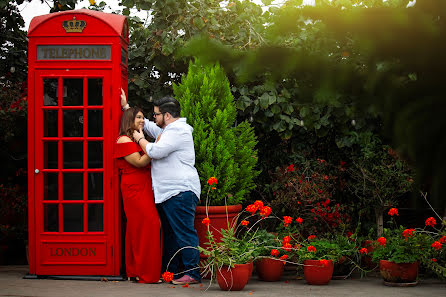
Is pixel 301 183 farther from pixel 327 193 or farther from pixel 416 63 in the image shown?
pixel 416 63

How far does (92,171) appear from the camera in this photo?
206 inches

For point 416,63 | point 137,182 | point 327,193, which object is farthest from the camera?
point 327,193

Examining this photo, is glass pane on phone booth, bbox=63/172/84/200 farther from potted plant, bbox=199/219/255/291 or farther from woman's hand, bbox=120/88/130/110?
potted plant, bbox=199/219/255/291

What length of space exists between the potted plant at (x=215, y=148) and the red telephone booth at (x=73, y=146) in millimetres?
787

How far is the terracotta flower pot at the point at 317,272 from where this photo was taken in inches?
195

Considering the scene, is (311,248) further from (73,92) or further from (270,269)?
(73,92)

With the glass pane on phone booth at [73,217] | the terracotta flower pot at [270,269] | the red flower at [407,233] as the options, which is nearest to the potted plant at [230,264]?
the terracotta flower pot at [270,269]

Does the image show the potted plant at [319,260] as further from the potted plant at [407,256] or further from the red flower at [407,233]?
the red flower at [407,233]

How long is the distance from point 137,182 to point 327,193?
2.16 m

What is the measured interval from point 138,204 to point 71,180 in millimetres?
752

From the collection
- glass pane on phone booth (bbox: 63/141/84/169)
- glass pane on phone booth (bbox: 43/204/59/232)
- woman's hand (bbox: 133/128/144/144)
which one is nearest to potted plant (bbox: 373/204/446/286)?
woman's hand (bbox: 133/128/144/144)

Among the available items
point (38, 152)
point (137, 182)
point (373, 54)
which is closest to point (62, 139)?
point (38, 152)

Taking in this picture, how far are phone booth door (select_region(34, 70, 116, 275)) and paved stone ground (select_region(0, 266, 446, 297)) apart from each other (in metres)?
0.25

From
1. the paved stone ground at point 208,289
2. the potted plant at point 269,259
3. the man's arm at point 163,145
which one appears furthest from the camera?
the potted plant at point 269,259
